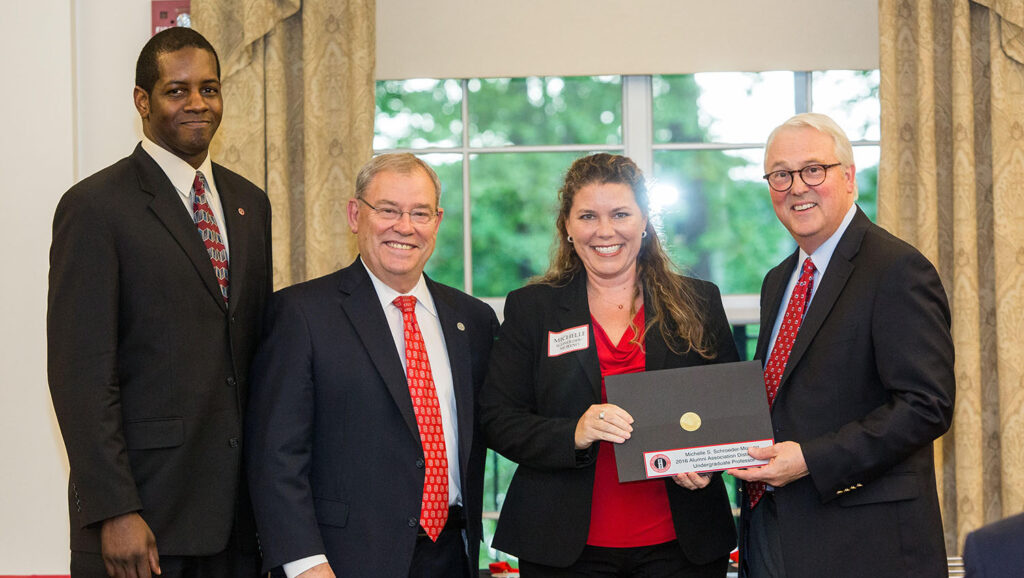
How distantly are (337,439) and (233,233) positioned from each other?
656 mm

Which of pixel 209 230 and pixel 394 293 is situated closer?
pixel 209 230

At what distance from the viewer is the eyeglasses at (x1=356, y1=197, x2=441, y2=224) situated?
2602 millimetres

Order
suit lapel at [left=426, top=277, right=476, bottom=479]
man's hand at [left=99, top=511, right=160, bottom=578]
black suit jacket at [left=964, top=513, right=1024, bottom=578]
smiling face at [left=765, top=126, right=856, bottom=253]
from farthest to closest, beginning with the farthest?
suit lapel at [left=426, top=277, right=476, bottom=479] → smiling face at [left=765, top=126, right=856, bottom=253] → man's hand at [left=99, top=511, right=160, bottom=578] → black suit jacket at [left=964, top=513, right=1024, bottom=578]

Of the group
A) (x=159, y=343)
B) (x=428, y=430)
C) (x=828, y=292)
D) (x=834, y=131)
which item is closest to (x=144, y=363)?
(x=159, y=343)

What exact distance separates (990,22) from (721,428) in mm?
2636

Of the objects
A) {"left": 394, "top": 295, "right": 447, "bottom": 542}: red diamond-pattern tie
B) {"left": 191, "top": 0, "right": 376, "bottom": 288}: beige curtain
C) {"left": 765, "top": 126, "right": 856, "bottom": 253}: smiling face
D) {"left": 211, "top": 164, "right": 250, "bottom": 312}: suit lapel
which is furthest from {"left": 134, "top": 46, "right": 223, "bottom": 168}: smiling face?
{"left": 765, "top": 126, "right": 856, "bottom": 253}: smiling face

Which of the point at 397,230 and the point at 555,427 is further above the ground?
the point at 397,230

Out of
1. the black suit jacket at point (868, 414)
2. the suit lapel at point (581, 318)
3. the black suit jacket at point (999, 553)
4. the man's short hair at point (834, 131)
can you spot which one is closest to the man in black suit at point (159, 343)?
the suit lapel at point (581, 318)

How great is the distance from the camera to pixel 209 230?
8.29 ft

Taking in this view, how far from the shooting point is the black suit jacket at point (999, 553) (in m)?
1.17

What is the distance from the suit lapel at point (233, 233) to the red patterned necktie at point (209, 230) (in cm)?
2

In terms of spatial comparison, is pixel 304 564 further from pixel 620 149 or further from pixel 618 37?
pixel 618 37

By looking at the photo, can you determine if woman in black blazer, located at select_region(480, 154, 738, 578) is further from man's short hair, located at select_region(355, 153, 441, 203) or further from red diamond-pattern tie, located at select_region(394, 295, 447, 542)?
man's short hair, located at select_region(355, 153, 441, 203)

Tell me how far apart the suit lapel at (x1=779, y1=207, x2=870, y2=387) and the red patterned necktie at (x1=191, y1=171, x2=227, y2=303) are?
1.54 m
